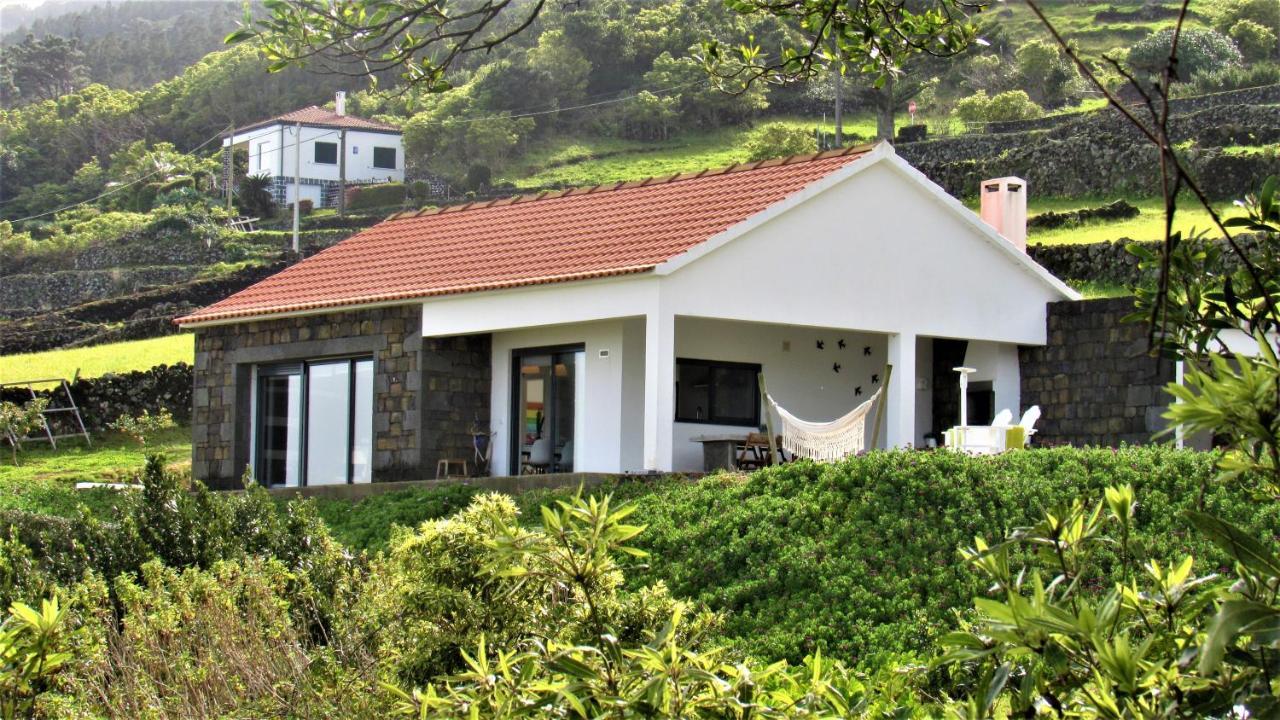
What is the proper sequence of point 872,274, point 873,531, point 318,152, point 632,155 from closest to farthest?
point 873,531 < point 872,274 < point 632,155 < point 318,152

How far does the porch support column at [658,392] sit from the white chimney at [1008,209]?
7.00 metres

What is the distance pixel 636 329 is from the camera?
66.3 feet

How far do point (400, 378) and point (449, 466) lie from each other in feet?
4.10

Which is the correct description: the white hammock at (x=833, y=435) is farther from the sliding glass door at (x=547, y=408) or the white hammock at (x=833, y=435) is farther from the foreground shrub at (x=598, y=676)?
the foreground shrub at (x=598, y=676)

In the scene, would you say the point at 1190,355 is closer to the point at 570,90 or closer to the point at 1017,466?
the point at 1017,466

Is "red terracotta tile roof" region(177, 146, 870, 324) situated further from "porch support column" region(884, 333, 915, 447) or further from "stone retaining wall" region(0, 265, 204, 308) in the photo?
"stone retaining wall" region(0, 265, 204, 308)

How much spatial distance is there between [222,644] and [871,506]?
19.9 feet

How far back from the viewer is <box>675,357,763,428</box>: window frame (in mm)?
20891

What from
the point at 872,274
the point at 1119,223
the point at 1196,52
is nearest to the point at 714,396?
the point at 872,274

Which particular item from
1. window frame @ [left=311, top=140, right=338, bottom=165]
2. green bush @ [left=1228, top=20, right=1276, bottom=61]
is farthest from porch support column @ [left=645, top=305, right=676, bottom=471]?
window frame @ [left=311, top=140, right=338, bottom=165]

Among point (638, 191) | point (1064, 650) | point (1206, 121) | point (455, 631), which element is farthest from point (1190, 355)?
point (1206, 121)

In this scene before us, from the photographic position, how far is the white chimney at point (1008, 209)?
2353 cm

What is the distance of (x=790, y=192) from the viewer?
19.7 m

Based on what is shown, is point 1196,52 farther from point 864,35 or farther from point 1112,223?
point 864,35
